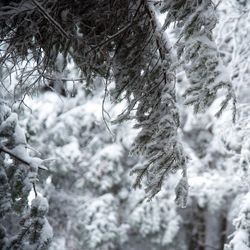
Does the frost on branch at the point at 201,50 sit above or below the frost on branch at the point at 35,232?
above

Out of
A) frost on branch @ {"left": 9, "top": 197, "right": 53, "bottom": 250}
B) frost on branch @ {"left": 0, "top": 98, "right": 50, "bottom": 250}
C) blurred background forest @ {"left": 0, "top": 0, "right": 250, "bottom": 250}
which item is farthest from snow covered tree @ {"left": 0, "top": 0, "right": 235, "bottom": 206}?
blurred background forest @ {"left": 0, "top": 0, "right": 250, "bottom": 250}

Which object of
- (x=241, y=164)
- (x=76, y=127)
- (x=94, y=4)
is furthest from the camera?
(x=76, y=127)

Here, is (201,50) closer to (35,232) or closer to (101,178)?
(35,232)

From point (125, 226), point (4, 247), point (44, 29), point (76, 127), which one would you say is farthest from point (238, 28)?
point (125, 226)

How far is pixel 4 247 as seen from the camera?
3.19 m

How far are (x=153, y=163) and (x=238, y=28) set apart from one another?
188 inches

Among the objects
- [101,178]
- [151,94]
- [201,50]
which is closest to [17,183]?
[151,94]

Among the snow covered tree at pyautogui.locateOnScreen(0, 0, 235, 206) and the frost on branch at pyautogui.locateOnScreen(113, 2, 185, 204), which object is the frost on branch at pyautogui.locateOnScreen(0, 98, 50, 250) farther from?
the frost on branch at pyautogui.locateOnScreen(113, 2, 185, 204)

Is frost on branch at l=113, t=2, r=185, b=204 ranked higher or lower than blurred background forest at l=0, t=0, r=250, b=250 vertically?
lower

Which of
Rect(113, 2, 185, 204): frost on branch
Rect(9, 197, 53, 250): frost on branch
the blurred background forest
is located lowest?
Rect(9, 197, 53, 250): frost on branch

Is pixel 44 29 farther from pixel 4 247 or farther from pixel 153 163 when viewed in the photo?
pixel 4 247

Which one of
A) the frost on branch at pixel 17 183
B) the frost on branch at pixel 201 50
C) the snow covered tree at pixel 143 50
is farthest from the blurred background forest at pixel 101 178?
the frost on branch at pixel 201 50

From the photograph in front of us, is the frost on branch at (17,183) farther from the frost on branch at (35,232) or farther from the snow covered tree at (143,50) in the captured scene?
the snow covered tree at (143,50)

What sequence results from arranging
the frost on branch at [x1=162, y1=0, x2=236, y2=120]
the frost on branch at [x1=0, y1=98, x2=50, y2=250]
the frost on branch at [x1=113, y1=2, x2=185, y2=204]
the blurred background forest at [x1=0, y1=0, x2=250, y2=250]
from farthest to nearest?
the blurred background forest at [x1=0, y1=0, x2=250, y2=250] < the frost on branch at [x1=0, y1=98, x2=50, y2=250] < the frost on branch at [x1=113, y1=2, x2=185, y2=204] < the frost on branch at [x1=162, y1=0, x2=236, y2=120]
